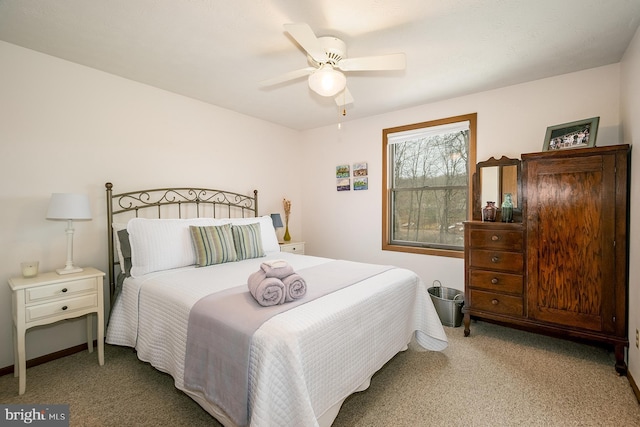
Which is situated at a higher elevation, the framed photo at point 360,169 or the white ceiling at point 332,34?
the white ceiling at point 332,34

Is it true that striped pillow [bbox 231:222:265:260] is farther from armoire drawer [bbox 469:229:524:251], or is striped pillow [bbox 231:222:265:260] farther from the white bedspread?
armoire drawer [bbox 469:229:524:251]

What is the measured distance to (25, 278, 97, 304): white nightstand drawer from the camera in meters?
1.94

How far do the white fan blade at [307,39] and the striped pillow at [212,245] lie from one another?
170 centimetres

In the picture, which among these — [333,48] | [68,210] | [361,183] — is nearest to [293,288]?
[333,48]

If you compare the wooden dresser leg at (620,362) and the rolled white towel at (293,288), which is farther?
the wooden dresser leg at (620,362)

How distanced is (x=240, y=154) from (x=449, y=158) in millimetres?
2603

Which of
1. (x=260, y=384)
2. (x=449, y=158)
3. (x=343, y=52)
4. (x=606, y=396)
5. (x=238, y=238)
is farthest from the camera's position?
(x=449, y=158)

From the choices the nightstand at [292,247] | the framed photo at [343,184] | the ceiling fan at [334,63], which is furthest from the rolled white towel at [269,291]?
the framed photo at [343,184]

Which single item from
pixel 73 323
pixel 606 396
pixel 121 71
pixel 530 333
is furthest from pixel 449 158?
pixel 73 323

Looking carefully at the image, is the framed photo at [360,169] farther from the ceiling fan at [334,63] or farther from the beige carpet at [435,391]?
the beige carpet at [435,391]

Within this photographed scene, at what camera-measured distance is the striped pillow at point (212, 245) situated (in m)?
2.55

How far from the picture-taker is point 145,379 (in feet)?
6.80

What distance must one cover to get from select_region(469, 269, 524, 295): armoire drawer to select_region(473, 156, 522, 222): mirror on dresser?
0.59m

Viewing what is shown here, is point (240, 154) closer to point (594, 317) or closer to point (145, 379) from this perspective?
point (145, 379)
